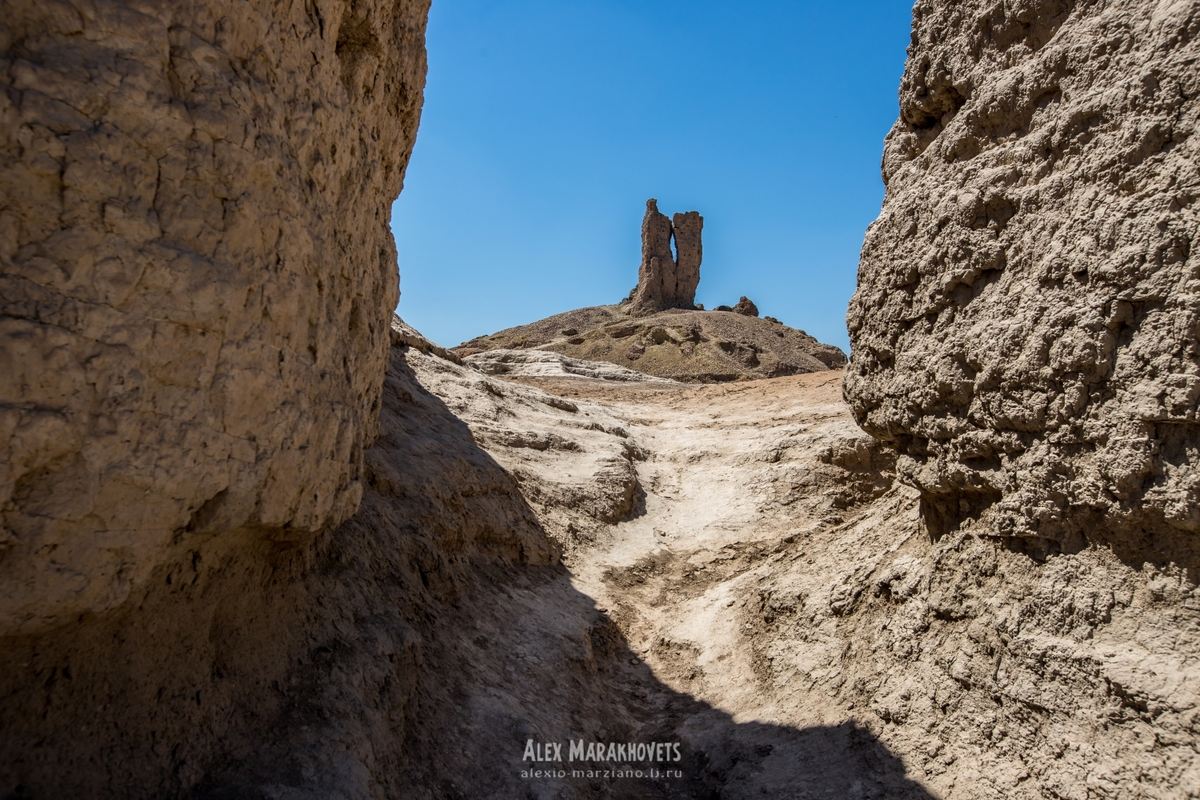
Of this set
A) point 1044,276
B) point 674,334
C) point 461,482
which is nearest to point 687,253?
point 674,334

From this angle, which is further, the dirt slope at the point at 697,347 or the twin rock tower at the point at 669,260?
the twin rock tower at the point at 669,260

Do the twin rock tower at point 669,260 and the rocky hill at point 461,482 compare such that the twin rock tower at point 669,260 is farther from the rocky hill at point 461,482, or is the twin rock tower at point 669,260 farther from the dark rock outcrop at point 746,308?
the rocky hill at point 461,482

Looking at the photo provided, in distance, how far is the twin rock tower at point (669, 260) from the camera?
60625mm

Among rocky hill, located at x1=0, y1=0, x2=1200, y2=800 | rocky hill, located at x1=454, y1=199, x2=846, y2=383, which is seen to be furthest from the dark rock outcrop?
rocky hill, located at x1=0, y1=0, x2=1200, y2=800

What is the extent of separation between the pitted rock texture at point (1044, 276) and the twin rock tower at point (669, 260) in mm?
54765

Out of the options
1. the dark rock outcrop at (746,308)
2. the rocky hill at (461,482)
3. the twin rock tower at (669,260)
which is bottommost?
the rocky hill at (461,482)

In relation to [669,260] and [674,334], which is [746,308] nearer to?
[669,260]

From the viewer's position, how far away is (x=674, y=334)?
4412 centimetres

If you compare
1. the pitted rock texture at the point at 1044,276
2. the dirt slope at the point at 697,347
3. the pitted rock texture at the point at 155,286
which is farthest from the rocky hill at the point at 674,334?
Answer: the pitted rock texture at the point at 155,286

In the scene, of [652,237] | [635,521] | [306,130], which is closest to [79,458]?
[306,130]

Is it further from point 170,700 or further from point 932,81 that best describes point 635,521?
point 170,700

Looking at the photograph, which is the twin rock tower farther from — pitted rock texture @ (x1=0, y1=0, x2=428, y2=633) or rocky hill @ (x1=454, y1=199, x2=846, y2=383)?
pitted rock texture @ (x1=0, y1=0, x2=428, y2=633)

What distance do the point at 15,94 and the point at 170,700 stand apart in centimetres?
263

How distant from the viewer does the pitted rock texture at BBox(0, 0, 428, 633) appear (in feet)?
8.78
